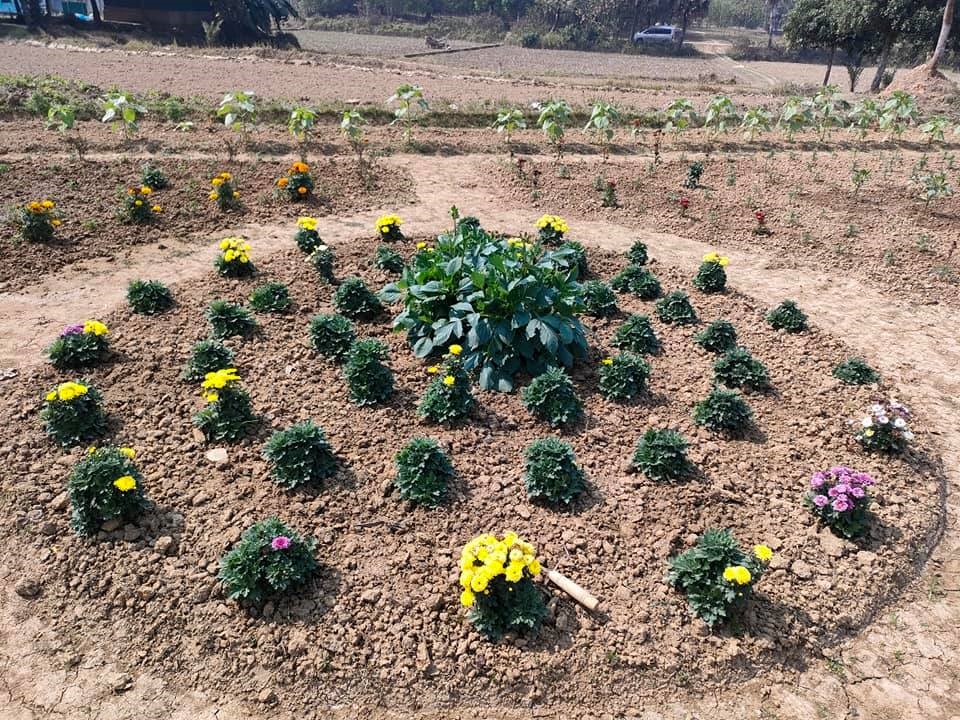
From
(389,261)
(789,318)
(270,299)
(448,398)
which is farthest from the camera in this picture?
(389,261)

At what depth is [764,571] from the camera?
3891 mm

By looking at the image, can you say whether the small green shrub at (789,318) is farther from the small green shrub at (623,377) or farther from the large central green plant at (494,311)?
the large central green plant at (494,311)

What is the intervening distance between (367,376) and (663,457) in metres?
2.41

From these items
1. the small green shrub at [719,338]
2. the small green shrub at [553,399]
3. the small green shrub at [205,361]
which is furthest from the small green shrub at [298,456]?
the small green shrub at [719,338]

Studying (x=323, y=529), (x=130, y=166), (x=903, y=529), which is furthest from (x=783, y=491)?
(x=130, y=166)

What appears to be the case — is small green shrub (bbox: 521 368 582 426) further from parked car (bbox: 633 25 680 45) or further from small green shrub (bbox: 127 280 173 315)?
Answer: parked car (bbox: 633 25 680 45)

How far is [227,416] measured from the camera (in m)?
4.85

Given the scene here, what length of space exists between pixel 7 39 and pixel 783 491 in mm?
38731

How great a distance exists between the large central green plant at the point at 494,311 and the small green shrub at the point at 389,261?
149cm

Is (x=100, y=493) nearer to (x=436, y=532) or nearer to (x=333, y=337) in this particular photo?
(x=436, y=532)

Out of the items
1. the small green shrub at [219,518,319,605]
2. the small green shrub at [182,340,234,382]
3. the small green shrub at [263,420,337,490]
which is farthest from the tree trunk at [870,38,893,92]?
the small green shrub at [219,518,319,605]

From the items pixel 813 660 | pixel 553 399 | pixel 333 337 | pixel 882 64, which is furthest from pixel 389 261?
pixel 882 64

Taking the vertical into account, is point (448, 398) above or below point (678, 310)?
below

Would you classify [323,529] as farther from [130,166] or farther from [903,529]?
[130,166]
